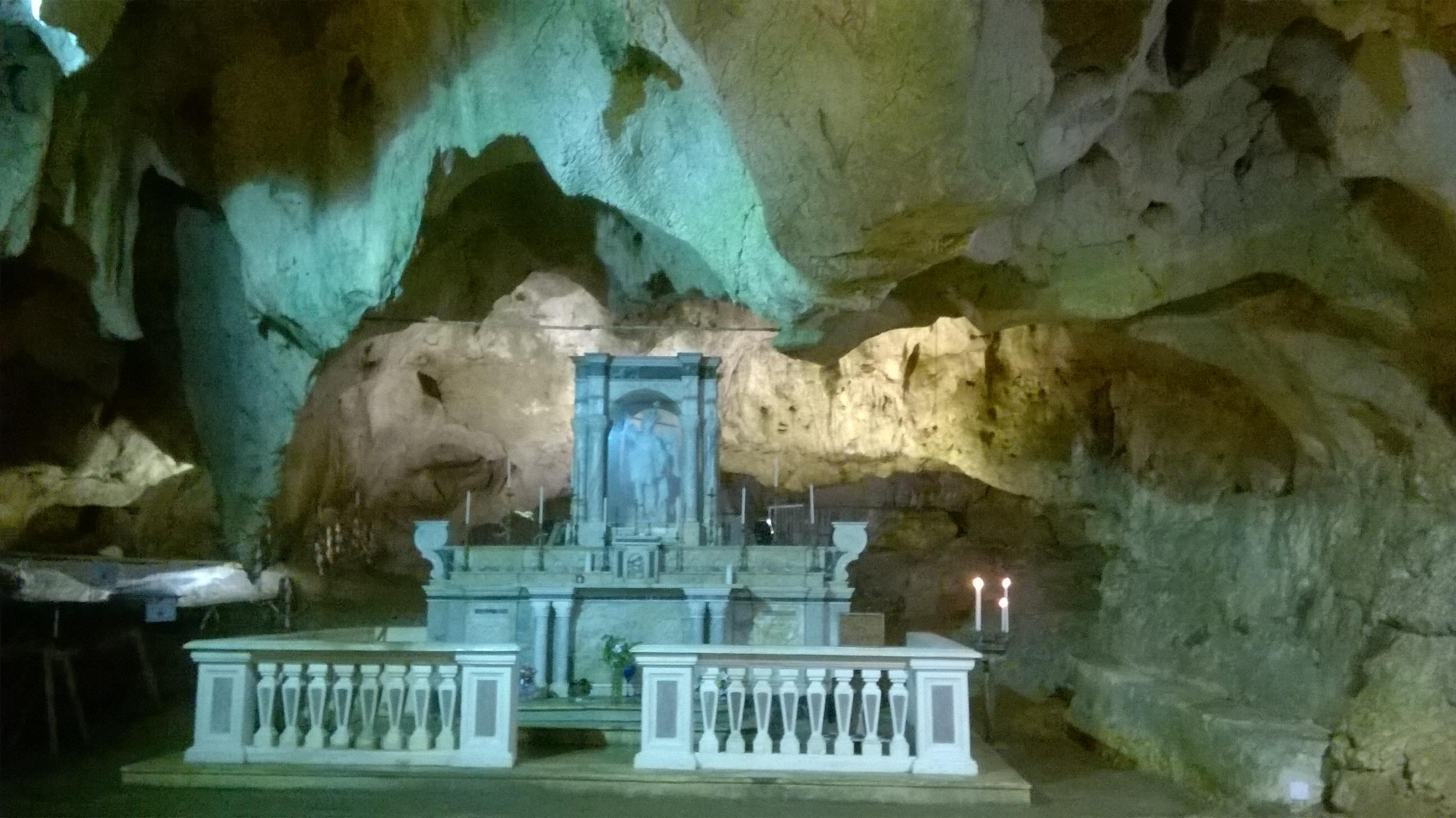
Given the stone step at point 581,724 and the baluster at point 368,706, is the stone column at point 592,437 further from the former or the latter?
the baluster at point 368,706

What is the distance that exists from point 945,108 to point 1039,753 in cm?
596

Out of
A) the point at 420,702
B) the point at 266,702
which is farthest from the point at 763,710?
the point at 266,702

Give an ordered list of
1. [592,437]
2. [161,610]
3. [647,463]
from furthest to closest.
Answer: [647,463]
[592,437]
[161,610]

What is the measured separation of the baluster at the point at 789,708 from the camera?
6199mm

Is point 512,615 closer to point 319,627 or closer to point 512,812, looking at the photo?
point 512,812

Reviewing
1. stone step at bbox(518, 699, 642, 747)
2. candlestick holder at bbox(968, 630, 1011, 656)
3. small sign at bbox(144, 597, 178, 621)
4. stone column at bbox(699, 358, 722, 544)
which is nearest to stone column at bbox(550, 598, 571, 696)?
stone step at bbox(518, 699, 642, 747)

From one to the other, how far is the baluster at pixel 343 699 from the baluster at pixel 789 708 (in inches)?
111

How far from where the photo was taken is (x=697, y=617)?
8.25 m

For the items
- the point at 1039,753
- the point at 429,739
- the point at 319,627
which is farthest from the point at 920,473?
the point at 429,739

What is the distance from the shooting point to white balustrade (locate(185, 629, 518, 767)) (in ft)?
20.5

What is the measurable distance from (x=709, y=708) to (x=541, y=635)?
7.77ft

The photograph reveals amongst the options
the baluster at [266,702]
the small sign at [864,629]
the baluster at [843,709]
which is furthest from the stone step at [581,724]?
the small sign at [864,629]

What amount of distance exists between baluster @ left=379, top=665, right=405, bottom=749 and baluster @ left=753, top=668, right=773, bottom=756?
7.60 ft

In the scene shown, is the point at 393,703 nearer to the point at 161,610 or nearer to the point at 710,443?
the point at 161,610
